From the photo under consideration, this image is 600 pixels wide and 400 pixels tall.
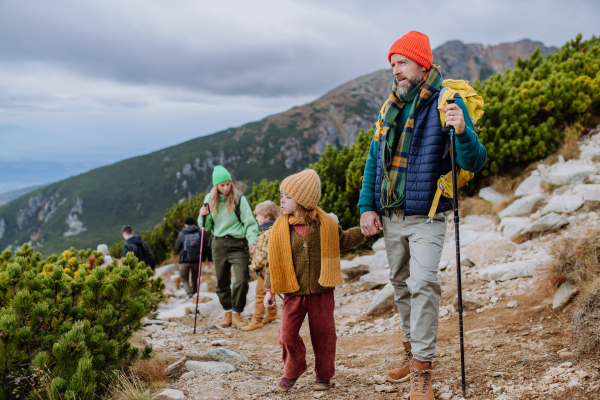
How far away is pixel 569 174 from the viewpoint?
24.6 ft

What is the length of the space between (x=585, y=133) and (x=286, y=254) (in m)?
10.1

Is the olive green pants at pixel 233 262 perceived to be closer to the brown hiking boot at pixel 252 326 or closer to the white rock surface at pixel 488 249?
the brown hiking boot at pixel 252 326

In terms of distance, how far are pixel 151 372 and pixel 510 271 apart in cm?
438

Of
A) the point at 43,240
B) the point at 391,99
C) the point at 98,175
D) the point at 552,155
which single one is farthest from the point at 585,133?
the point at 98,175

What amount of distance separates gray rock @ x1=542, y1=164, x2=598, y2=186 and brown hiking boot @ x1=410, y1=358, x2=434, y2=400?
6.60 m

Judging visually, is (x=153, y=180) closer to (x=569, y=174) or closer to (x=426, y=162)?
(x=569, y=174)

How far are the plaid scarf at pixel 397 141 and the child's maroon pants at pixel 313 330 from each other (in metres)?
0.93

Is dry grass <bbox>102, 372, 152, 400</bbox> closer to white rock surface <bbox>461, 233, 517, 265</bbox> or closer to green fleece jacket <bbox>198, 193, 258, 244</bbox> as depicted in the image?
green fleece jacket <bbox>198, 193, 258, 244</bbox>

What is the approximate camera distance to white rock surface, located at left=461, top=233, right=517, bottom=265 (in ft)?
18.9

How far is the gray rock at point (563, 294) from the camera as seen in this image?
12.0ft

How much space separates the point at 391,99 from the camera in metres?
2.94

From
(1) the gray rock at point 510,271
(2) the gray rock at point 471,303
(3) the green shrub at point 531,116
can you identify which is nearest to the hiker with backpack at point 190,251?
(2) the gray rock at point 471,303

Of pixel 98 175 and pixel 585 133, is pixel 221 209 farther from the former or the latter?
pixel 98 175

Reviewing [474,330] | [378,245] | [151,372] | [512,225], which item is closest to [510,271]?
[474,330]
